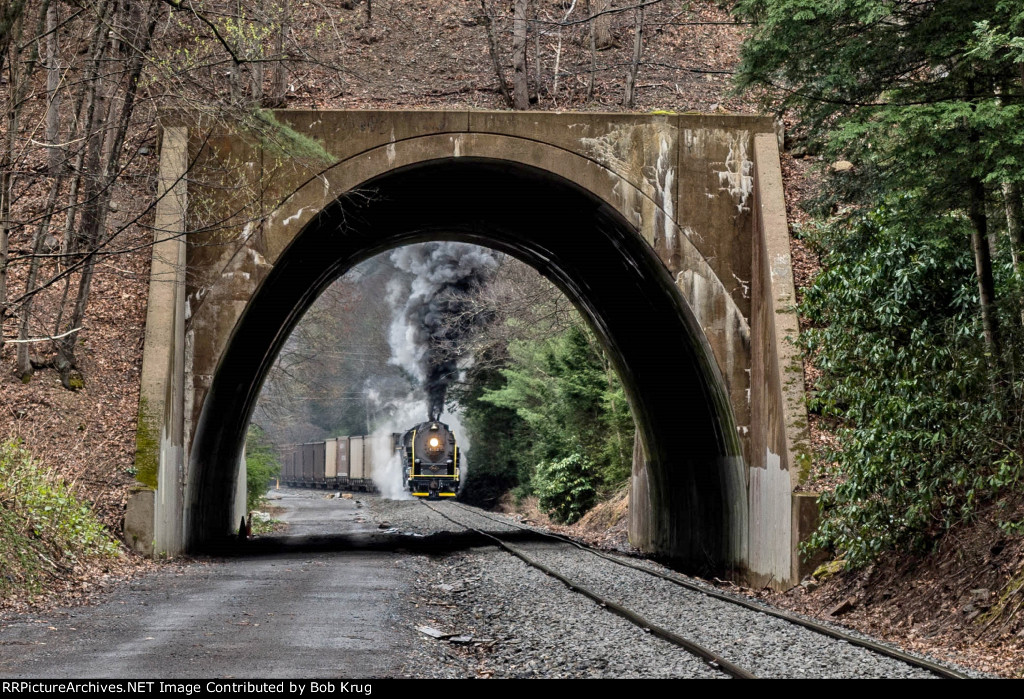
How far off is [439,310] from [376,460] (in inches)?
431

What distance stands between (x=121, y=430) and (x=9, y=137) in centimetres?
517

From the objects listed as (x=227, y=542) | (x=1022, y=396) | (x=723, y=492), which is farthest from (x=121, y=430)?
(x=1022, y=396)

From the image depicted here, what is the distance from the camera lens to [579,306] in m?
22.4

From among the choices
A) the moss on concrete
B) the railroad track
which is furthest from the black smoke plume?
the moss on concrete

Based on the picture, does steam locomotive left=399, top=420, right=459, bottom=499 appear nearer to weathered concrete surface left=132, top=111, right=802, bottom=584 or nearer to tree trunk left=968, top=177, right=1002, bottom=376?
weathered concrete surface left=132, top=111, right=802, bottom=584

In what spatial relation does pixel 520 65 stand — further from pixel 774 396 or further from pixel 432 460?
pixel 432 460

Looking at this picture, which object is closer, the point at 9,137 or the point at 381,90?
the point at 9,137

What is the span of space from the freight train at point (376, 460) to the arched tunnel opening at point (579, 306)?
15.7m

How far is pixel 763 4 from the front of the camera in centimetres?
1159

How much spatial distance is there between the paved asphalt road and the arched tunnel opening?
14.7ft

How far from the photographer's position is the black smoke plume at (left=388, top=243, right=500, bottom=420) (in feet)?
124

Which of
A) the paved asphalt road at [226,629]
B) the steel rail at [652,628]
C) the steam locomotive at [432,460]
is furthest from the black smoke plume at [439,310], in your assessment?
the paved asphalt road at [226,629]

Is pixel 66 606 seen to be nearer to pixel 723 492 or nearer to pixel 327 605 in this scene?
pixel 327 605

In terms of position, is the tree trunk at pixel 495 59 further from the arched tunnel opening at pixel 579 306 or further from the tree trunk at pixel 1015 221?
the tree trunk at pixel 1015 221
